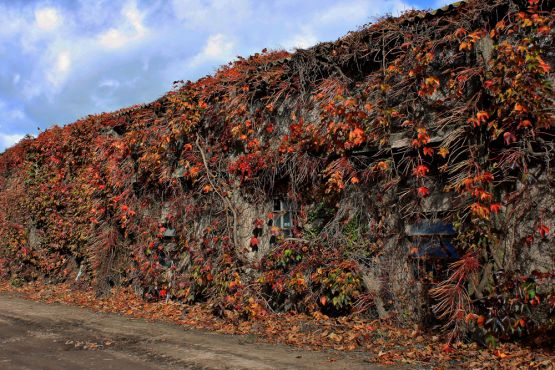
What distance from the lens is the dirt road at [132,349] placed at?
6.32 m

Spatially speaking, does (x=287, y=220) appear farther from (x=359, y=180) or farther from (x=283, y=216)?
(x=359, y=180)

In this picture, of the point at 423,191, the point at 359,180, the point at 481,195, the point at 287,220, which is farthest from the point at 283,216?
the point at 481,195

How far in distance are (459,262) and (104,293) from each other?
8843 mm

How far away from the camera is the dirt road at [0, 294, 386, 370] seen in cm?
632

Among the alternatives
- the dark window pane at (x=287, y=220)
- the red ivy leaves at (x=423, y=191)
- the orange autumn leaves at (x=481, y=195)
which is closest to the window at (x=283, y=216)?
the dark window pane at (x=287, y=220)

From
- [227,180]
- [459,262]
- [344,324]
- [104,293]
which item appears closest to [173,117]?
[227,180]

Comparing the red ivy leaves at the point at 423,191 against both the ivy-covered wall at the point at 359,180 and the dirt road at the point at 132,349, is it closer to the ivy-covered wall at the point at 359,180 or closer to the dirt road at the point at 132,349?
the ivy-covered wall at the point at 359,180

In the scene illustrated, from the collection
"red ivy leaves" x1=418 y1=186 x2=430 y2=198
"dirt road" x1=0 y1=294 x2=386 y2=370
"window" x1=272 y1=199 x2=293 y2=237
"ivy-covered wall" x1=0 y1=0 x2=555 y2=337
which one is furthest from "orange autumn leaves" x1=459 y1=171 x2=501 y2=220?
"window" x1=272 y1=199 x2=293 y2=237

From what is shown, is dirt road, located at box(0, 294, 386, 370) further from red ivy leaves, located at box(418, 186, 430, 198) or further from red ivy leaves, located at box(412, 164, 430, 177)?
red ivy leaves, located at box(412, 164, 430, 177)

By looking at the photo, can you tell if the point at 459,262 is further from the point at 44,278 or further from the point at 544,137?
the point at 44,278

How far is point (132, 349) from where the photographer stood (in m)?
7.24

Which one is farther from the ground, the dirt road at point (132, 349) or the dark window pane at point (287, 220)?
the dark window pane at point (287, 220)

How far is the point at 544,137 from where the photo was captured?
661 centimetres

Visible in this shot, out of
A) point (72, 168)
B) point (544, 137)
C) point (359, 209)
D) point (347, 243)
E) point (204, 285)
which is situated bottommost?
point (204, 285)
